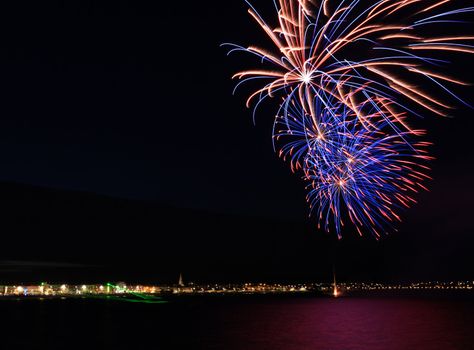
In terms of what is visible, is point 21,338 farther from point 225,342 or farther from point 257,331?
point 257,331

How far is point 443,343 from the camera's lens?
1753 inches

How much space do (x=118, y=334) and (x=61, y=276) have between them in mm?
155852

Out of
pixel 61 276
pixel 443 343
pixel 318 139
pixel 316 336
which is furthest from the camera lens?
pixel 61 276

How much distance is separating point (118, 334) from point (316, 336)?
1725 centimetres

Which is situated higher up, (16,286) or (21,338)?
(16,286)

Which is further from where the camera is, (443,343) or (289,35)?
(443,343)

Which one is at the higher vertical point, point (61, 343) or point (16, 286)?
point (16, 286)

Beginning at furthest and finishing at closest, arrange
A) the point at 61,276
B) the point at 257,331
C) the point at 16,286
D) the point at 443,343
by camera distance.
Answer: the point at 61,276 < the point at 16,286 < the point at 257,331 < the point at 443,343

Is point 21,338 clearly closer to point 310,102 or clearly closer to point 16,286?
point 310,102

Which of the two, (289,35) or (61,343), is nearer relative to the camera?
(289,35)

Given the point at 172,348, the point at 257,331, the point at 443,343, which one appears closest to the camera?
the point at 172,348

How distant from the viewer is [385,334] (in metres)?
51.8

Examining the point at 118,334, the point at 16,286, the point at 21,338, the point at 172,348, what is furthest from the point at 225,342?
the point at 16,286

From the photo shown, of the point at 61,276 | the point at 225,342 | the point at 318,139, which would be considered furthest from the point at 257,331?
the point at 61,276
